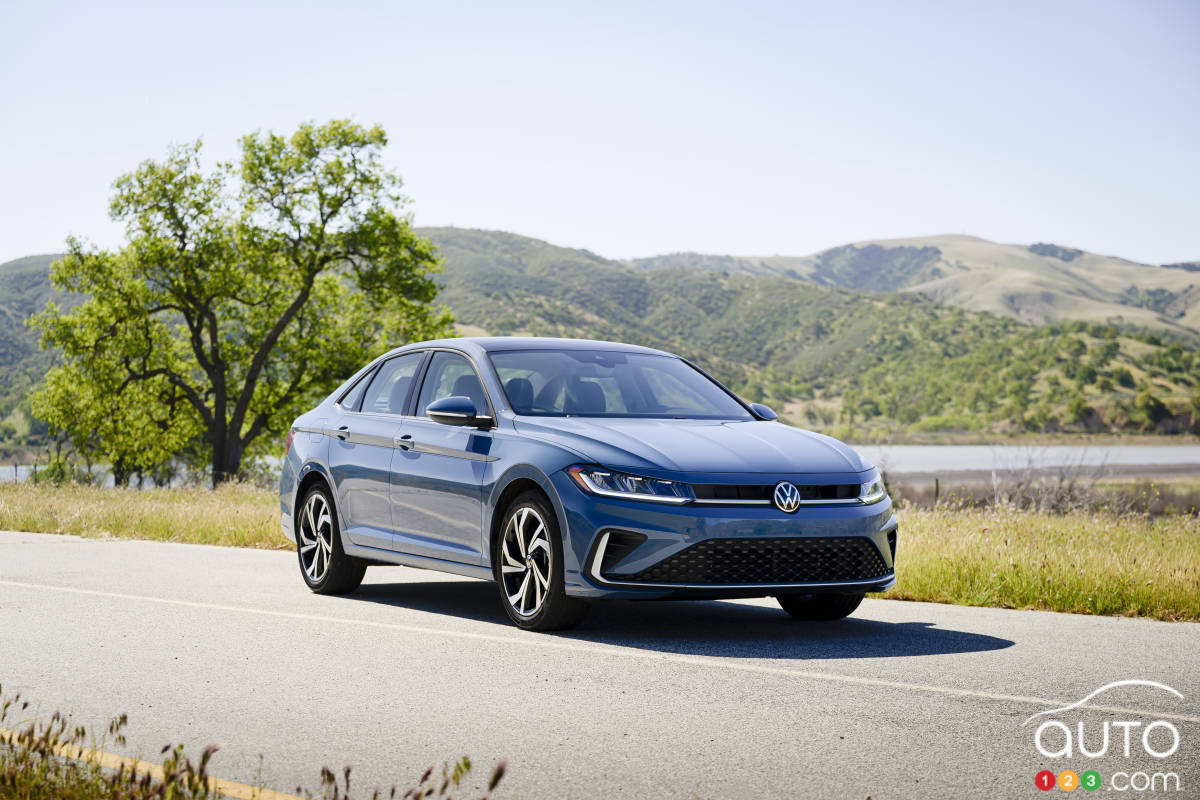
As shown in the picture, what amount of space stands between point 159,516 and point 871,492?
1116cm

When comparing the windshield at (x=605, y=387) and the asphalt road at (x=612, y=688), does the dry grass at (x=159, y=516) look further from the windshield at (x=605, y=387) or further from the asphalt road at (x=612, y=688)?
the windshield at (x=605, y=387)

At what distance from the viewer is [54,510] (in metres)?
18.0

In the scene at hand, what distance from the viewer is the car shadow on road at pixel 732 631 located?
25.1ft

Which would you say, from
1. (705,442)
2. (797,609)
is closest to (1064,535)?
(797,609)

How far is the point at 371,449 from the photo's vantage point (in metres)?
9.67

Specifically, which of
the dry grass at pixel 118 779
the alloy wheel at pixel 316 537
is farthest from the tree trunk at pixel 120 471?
the dry grass at pixel 118 779

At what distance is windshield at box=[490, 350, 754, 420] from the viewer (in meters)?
8.77

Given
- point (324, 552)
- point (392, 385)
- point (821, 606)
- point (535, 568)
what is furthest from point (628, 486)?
point (324, 552)

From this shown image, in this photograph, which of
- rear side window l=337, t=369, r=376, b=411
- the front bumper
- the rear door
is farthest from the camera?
rear side window l=337, t=369, r=376, b=411

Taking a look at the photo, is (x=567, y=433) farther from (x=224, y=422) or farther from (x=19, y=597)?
(x=224, y=422)

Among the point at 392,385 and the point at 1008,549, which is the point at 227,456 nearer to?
the point at 392,385

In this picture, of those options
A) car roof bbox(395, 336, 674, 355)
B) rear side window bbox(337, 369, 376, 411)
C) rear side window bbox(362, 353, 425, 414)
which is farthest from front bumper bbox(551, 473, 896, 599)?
rear side window bbox(337, 369, 376, 411)

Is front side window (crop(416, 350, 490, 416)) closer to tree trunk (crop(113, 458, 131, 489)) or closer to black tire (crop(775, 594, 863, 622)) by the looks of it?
black tire (crop(775, 594, 863, 622))

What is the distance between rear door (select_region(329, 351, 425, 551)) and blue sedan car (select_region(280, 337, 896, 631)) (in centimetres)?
2
